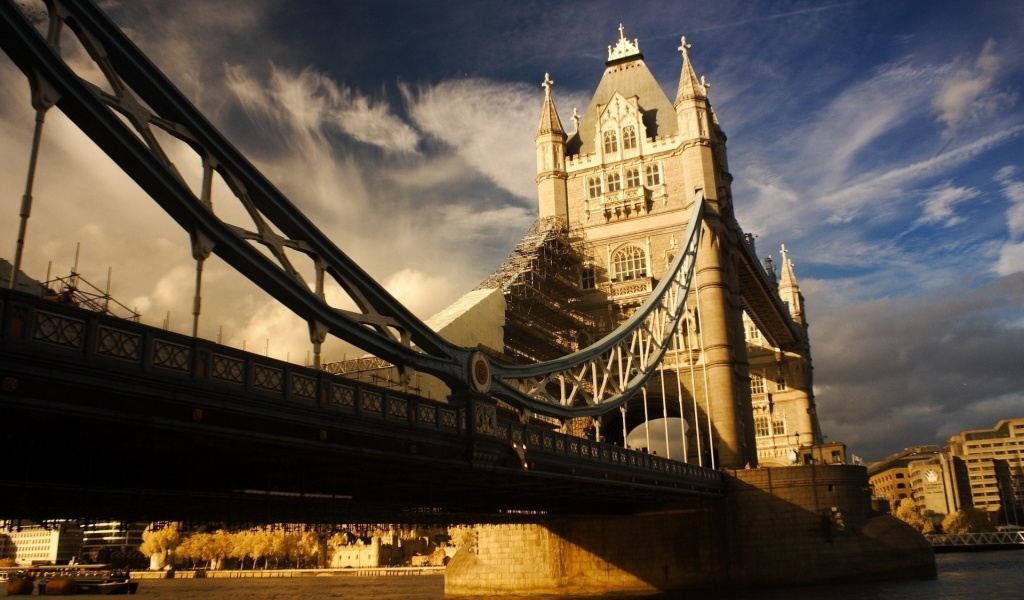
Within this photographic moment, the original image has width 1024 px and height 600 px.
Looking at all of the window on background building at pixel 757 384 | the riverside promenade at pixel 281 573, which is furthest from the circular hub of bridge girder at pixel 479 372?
the riverside promenade at pixel 281 573

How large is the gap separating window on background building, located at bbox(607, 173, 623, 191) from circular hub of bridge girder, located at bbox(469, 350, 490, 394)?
38.8 meters

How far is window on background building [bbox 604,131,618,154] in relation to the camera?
209 feet

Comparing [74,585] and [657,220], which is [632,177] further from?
[74,585]

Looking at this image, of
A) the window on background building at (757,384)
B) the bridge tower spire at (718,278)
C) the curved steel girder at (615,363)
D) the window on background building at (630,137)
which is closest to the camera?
the curved steel girder at (615,363)

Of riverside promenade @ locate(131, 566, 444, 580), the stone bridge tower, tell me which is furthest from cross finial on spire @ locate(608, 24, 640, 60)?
riverside promenade @ locate(131, 566, 444, 580)

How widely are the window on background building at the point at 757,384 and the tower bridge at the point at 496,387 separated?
9.2 inches

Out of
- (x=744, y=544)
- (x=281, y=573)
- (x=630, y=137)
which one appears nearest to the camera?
(x=744, y=544)

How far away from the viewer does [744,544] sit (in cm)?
4534

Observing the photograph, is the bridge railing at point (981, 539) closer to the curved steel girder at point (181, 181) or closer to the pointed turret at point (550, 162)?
the pointed turret at point (550, 162)

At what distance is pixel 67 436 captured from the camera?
15711 mm

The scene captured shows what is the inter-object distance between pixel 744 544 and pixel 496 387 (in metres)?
23.8

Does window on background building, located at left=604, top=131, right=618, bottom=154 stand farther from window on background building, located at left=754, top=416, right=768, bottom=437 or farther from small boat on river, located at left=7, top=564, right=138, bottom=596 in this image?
small boat on river, located at left=7, top=564, right=138, bottom=596

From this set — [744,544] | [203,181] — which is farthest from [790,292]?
[203,181]

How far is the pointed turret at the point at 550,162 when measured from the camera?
208ft
